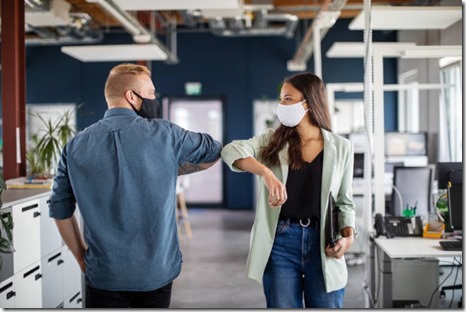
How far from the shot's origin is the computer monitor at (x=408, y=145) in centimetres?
780

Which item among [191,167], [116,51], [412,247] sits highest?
[116,51]

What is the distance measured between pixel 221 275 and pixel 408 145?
3.40 meters

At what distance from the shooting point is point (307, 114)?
2.21m

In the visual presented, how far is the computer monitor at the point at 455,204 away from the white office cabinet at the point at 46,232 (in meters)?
2.47

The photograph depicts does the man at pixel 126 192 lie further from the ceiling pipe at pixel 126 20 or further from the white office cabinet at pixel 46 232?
the ceiling pipe at pixel 126 20

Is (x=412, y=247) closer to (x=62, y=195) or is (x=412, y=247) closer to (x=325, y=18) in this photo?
(x=62, y=195)

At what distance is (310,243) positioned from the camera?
6.87ft

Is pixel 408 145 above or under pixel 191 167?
above

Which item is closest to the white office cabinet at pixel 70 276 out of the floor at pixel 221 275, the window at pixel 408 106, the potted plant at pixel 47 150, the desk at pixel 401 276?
the potted plant at pixel 47 150

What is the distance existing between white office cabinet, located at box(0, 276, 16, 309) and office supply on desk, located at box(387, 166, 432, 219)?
335 centimetres

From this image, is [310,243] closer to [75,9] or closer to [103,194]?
[103,194]

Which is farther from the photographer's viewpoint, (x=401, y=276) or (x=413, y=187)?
(x=413, y=187)

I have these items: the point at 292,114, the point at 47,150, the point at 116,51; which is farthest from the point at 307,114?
the point at 116,51

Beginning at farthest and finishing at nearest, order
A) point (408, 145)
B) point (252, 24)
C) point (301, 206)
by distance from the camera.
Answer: point (252, 24) → point (408, 145) → point (301, 206)
